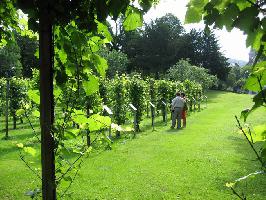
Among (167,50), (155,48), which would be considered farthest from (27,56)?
(167,50)

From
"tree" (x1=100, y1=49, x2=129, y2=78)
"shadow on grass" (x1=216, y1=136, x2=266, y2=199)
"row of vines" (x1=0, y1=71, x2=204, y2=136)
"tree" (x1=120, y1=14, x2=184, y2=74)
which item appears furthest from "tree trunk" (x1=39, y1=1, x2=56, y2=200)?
"tree" (x1=120, y1=14, x2=184, y2=74)

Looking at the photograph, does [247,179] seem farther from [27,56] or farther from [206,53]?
[206,53]

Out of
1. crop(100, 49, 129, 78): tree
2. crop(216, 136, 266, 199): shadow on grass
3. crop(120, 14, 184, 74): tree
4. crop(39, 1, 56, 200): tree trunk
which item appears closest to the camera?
crop(39, 1, 56, 200): tree trunk

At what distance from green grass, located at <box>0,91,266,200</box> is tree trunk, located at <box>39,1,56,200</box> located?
5193 mm

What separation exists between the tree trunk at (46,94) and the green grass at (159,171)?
204 inches

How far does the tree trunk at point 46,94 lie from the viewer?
2787 mm

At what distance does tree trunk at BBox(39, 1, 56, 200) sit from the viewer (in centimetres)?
279

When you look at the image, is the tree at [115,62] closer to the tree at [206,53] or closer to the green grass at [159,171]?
the tree at [206,53]

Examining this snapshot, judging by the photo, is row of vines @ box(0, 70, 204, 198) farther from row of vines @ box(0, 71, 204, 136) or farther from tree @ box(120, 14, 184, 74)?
tree @ box(120, 14, 184, 74)

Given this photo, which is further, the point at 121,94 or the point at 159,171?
the point at 121,94

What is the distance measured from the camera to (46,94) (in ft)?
9.15

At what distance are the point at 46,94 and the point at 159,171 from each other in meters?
7.79

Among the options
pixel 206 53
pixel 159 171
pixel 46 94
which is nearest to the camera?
pixel 46 94

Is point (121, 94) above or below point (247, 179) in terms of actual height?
above
